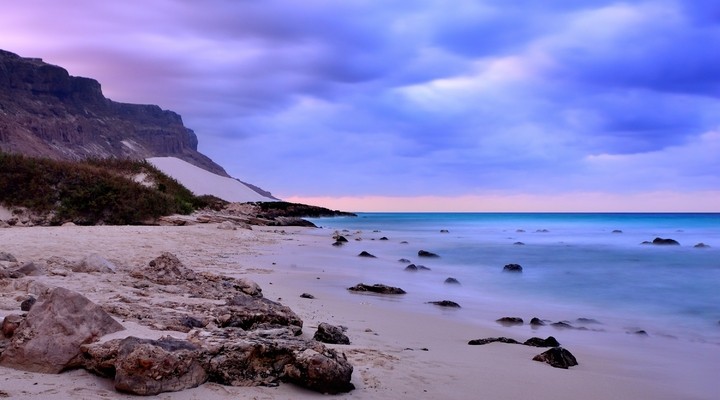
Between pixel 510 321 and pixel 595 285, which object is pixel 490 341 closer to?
pixel 510 321

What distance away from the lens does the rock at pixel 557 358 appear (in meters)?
5.61

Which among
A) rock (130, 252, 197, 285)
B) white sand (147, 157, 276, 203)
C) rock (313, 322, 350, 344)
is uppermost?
white sand (147, 157, 276, 203)

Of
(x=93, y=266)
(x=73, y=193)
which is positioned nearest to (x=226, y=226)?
(x=73, y=193)

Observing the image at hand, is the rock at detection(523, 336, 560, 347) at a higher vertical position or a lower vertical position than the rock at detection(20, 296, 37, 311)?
lower

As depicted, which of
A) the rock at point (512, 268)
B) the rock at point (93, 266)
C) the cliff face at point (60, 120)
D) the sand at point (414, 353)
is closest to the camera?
the sand at point (414, 353)

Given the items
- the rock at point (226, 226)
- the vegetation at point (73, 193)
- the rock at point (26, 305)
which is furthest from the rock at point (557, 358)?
the rock at point (226, 226)

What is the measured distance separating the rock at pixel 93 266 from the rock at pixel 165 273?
33cm

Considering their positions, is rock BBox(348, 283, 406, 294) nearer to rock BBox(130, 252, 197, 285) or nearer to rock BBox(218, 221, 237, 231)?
rock BBox(130, 252, 197, 285)

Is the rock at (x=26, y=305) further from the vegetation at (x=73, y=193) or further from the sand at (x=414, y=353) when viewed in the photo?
the vegetation at (x=73, y=193)

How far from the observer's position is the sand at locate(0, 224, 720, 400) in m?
3.94

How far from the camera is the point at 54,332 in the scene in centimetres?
387

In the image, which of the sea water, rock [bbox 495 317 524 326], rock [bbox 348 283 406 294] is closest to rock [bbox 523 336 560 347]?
rock [bbox 495 317 524 326]

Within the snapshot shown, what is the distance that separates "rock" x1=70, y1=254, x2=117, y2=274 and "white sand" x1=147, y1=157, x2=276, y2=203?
45.1 metres

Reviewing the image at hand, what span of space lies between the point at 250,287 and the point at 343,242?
16248 millimetres
